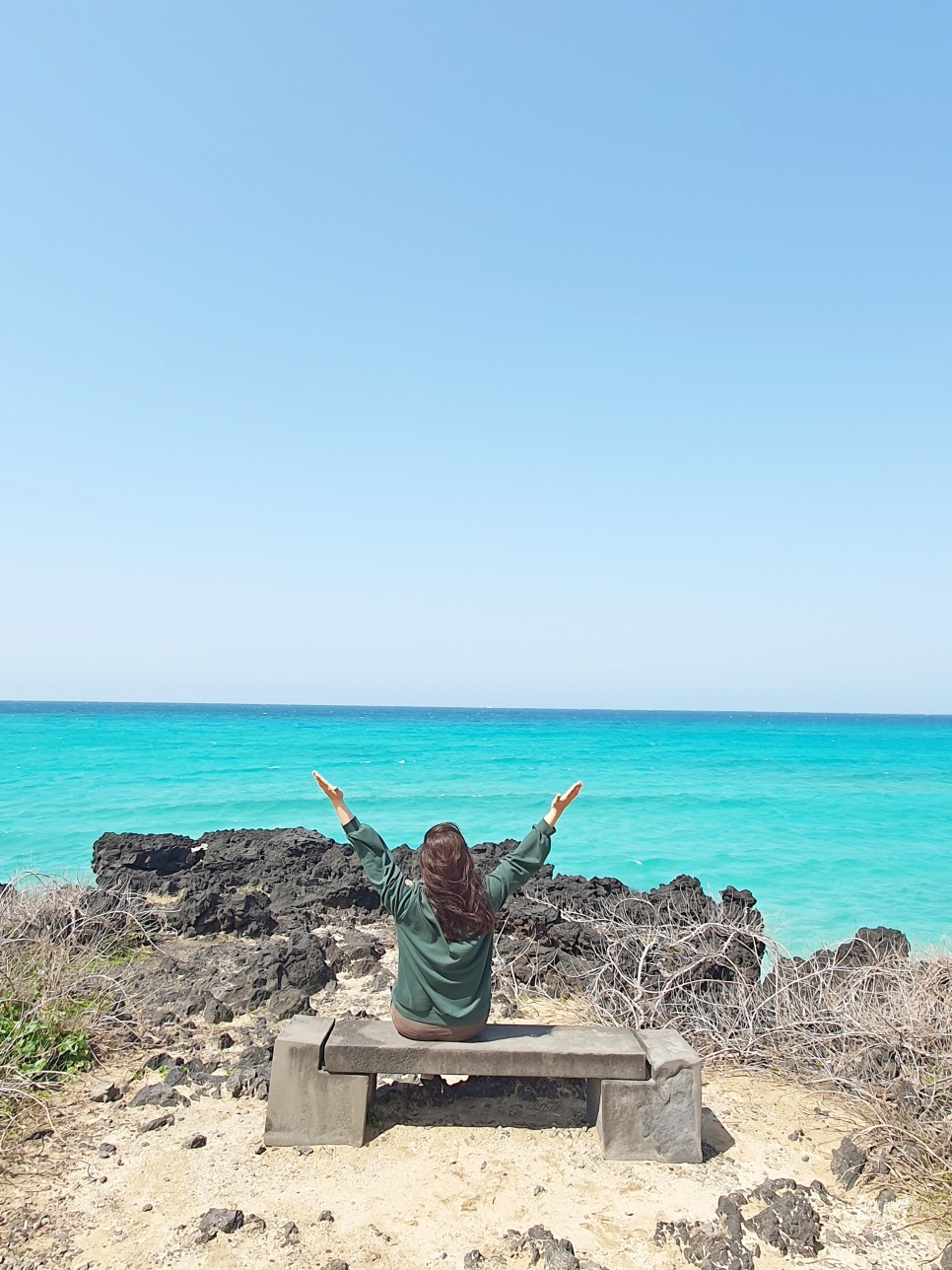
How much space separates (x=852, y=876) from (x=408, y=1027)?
55.7ft

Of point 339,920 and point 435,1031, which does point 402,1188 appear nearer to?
point 435,1031

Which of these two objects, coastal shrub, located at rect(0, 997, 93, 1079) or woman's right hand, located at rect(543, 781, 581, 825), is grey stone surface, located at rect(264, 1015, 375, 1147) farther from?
woman's right hand, located at rect(543, 781, 581, 825)

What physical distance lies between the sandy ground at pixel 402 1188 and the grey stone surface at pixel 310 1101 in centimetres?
7

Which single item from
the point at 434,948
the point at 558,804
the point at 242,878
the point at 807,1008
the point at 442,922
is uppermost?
the point at 558,804

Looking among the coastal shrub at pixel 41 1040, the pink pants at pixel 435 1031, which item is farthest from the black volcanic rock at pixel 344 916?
the pink pants at pixel 435 1031

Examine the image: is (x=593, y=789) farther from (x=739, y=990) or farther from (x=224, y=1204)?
(x=224, y=1204)

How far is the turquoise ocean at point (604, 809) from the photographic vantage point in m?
17.6

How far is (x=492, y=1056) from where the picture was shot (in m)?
4.30

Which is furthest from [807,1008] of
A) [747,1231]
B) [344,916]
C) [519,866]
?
[344,916]

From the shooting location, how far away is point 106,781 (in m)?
30.9

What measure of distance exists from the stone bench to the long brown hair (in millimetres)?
618

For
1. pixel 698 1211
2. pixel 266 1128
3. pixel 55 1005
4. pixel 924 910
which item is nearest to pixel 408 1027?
pixel 266 1128

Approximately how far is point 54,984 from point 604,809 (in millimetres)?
23963

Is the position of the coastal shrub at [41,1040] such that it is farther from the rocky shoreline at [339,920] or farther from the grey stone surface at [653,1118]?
the grey stone surface at [653,1118]
